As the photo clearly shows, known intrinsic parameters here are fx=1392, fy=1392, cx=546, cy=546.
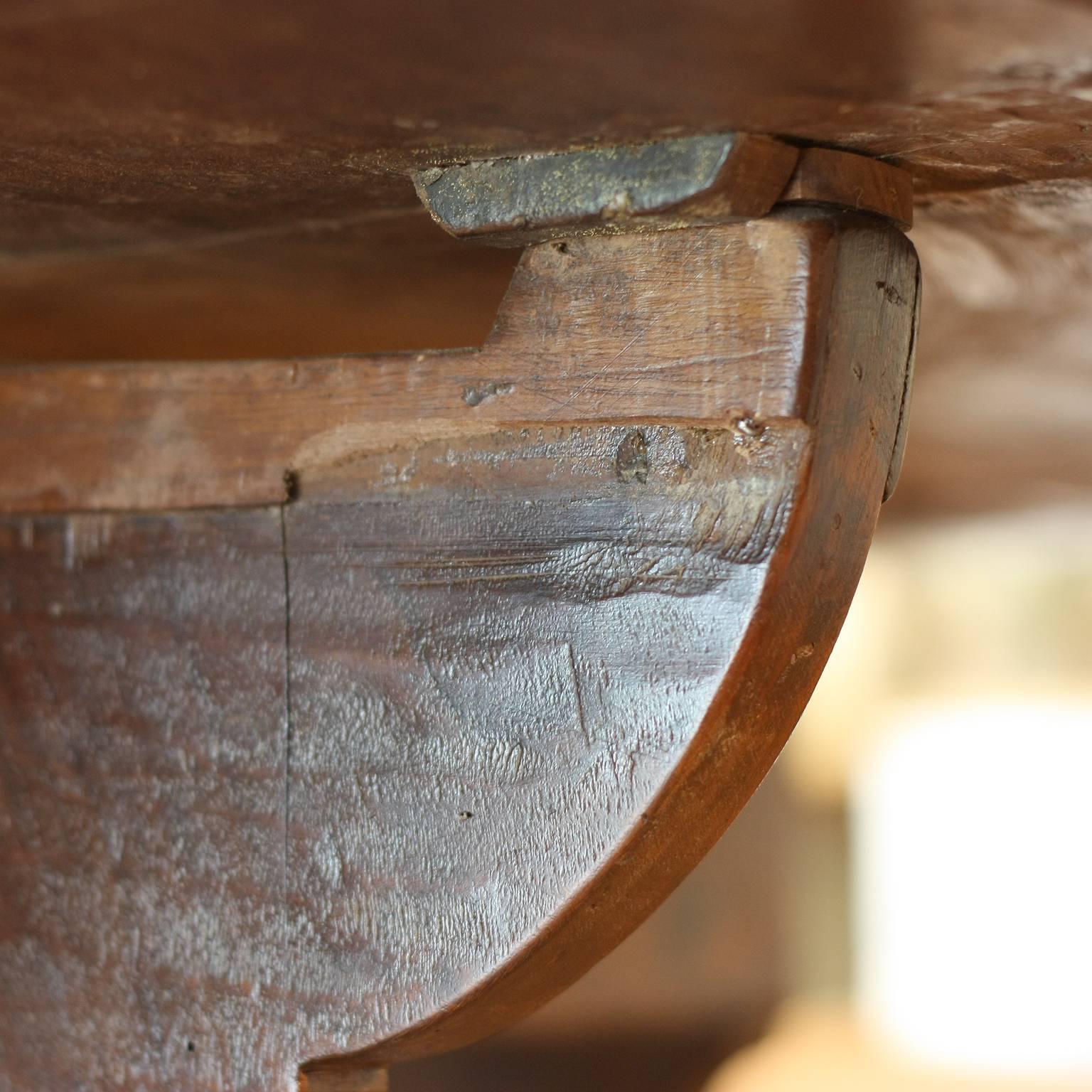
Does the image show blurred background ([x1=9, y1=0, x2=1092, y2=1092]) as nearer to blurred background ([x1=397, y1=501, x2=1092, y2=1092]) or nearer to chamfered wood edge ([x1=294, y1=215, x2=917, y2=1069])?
chamfered wood edge ([x1=294, y1=215, x2=917, y2=1069])

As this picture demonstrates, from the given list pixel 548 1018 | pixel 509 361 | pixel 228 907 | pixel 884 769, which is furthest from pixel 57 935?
pixel 884 769

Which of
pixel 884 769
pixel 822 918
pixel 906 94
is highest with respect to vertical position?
pixel 884 769

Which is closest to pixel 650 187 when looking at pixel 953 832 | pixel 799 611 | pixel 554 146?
pixel 554 146

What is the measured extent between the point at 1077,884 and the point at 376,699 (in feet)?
11.2

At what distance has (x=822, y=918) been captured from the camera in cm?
368

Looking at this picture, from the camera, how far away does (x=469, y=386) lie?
55 cm

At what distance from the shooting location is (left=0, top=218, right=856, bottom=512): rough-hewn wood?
486 millimetres

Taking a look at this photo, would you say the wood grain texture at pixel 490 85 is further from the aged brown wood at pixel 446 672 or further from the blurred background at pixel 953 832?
the blurred background at pixel 953 832

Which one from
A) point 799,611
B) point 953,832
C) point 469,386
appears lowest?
point 799,611

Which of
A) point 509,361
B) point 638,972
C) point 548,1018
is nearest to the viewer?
point 509,361

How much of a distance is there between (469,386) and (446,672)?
0.38ft

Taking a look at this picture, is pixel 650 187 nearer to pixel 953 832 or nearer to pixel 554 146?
pixel 554 146

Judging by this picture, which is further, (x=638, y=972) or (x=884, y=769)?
(x=884, y=769)

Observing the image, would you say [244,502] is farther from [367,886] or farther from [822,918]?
[822,918]
